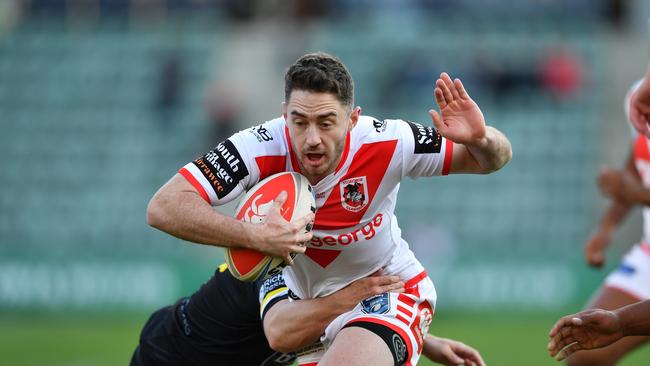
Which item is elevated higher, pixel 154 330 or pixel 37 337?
pixel 154 330

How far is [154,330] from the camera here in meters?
7.85

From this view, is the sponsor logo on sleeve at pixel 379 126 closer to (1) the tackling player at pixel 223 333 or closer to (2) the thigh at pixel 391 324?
(2) the thigh at pixel 391 324

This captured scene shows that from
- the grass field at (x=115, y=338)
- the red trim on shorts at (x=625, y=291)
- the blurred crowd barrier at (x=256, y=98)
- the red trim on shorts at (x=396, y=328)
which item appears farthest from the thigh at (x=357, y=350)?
the blurred crowd barrier at (x=256, y=98)

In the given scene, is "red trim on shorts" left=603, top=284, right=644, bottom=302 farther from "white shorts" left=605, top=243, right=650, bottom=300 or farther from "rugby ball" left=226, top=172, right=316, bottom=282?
"rugby ball" left=226, top=172, right=316, bottom=282

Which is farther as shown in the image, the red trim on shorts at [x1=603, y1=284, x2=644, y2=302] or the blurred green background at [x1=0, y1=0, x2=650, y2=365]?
the blurred green background at [x1=0, y1=0, x2=650, y2=365]

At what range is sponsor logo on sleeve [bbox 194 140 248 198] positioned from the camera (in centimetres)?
652

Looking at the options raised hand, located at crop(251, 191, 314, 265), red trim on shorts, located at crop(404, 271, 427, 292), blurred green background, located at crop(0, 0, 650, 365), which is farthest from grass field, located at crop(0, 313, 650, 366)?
raised hand, located at crop(251, 191, 314, 265)

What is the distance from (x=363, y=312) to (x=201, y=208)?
1.29 meters

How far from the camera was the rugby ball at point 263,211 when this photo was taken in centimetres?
638

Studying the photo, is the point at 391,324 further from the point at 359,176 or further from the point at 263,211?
the point at 263,211

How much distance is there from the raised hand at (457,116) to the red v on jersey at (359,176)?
15.8 inches

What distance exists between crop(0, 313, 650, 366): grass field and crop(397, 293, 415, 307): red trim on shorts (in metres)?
5.61

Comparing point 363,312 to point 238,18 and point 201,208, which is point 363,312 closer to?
point 201,208

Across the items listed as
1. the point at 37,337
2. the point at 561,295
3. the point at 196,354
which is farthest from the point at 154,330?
the point at 561,295
